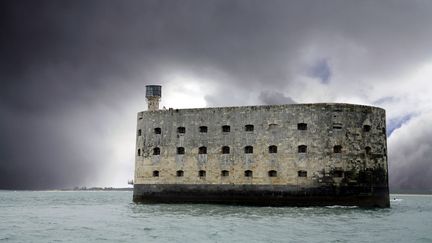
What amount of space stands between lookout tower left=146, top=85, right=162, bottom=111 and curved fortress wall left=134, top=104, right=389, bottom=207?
5.76m

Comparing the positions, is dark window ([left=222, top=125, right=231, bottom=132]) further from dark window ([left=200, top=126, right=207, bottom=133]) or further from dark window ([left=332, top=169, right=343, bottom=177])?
dark window ([left=332, top=169, right=343, bottom=177])

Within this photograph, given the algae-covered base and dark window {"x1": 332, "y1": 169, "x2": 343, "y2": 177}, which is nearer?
the algae-covered base

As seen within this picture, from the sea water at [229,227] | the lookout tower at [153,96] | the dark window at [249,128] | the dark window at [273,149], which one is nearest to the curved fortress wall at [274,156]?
the dark window at [273,149]

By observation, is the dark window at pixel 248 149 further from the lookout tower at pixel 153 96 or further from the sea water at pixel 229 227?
the lookout tower at pixel 153 96

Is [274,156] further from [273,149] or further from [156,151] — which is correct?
[156,151]

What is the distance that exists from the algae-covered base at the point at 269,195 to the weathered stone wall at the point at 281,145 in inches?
13.0

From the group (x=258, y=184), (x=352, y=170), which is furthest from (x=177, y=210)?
(x=352, y=170)

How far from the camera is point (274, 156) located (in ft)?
91.1

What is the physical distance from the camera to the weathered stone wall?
88.9ft

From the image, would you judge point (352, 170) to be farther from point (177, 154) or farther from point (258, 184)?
point (177, 154)

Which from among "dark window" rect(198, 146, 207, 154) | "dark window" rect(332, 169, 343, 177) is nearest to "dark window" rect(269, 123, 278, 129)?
"dark window" rect(332, 169, 343, 177)

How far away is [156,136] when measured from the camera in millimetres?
30828

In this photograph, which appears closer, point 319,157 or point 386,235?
point 386,235

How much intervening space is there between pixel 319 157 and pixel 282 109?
323 centimetres
